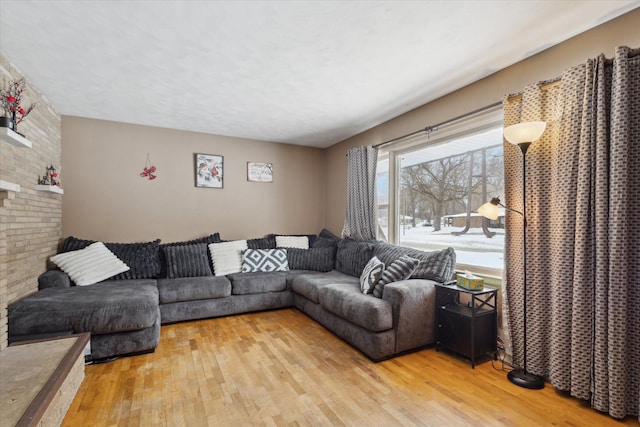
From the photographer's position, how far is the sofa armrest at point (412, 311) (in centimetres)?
263

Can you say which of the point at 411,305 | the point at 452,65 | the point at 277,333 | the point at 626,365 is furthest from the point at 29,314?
the point at 626,365

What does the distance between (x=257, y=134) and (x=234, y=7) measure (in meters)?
2.87

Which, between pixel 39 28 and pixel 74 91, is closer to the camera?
pixel 39 28

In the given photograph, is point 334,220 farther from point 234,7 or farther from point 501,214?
point 234,7

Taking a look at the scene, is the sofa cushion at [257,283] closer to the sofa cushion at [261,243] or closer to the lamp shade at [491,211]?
the sofa cushion at [261,243]

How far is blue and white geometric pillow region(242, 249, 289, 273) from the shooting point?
419 centimetres

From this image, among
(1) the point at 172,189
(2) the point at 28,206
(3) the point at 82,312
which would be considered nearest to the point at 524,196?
(3) the point at 82,312

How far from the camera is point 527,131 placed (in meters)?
2.15

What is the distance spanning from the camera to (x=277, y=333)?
3225 mm

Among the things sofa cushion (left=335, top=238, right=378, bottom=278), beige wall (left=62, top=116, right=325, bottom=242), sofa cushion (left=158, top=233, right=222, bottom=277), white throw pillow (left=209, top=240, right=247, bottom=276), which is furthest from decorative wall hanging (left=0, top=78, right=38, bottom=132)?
sofa cushion (left=335, top=238, right=378, bottom=278)

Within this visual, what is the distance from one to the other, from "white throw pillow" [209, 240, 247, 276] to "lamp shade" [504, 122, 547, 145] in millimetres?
3407

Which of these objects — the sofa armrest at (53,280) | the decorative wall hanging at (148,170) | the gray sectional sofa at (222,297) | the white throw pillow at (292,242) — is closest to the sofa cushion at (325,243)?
the gray sectional sofa at (222,297)

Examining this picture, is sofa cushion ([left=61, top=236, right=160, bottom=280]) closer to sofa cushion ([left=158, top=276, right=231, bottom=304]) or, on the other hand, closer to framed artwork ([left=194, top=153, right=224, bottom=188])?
sofa cushion ([left=158, top=276, right=231, bottom=304])

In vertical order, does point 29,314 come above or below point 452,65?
below
